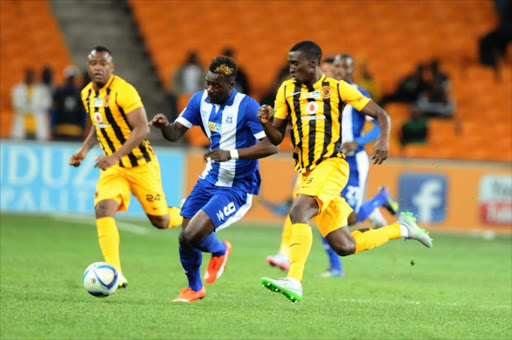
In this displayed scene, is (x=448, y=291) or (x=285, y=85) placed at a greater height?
(x=285, y=85)

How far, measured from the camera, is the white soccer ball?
6.64 metres

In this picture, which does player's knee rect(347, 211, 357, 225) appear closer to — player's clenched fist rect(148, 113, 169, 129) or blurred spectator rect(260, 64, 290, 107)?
player's clenched fist rect(148, 113, 169, 129)

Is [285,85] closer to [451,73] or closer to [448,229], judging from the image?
[448,229]

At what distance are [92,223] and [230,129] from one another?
8.07m

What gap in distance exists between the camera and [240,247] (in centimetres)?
1267

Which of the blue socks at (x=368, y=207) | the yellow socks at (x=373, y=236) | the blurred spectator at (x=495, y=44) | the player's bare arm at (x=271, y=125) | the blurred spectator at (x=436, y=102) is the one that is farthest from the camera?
the blurred spectator at (x=495, y=44)

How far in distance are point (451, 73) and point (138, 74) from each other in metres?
6.92

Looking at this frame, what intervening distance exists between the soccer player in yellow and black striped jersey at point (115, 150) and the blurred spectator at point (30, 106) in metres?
8.30

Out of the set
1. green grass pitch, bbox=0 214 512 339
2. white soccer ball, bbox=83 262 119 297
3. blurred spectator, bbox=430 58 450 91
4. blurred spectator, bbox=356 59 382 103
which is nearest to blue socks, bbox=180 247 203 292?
green grass pitch, bbox=0 214 512 339

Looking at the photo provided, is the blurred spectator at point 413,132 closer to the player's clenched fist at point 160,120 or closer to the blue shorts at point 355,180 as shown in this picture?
the blue shorts at point 355,180

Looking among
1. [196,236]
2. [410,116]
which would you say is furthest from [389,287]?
[410,116]

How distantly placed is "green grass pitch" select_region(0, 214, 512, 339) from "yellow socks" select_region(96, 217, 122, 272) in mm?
294

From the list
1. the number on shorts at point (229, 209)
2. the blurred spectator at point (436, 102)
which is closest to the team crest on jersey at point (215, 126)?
the number on shorts at point (229, 209)

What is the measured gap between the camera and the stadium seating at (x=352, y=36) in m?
19.4
